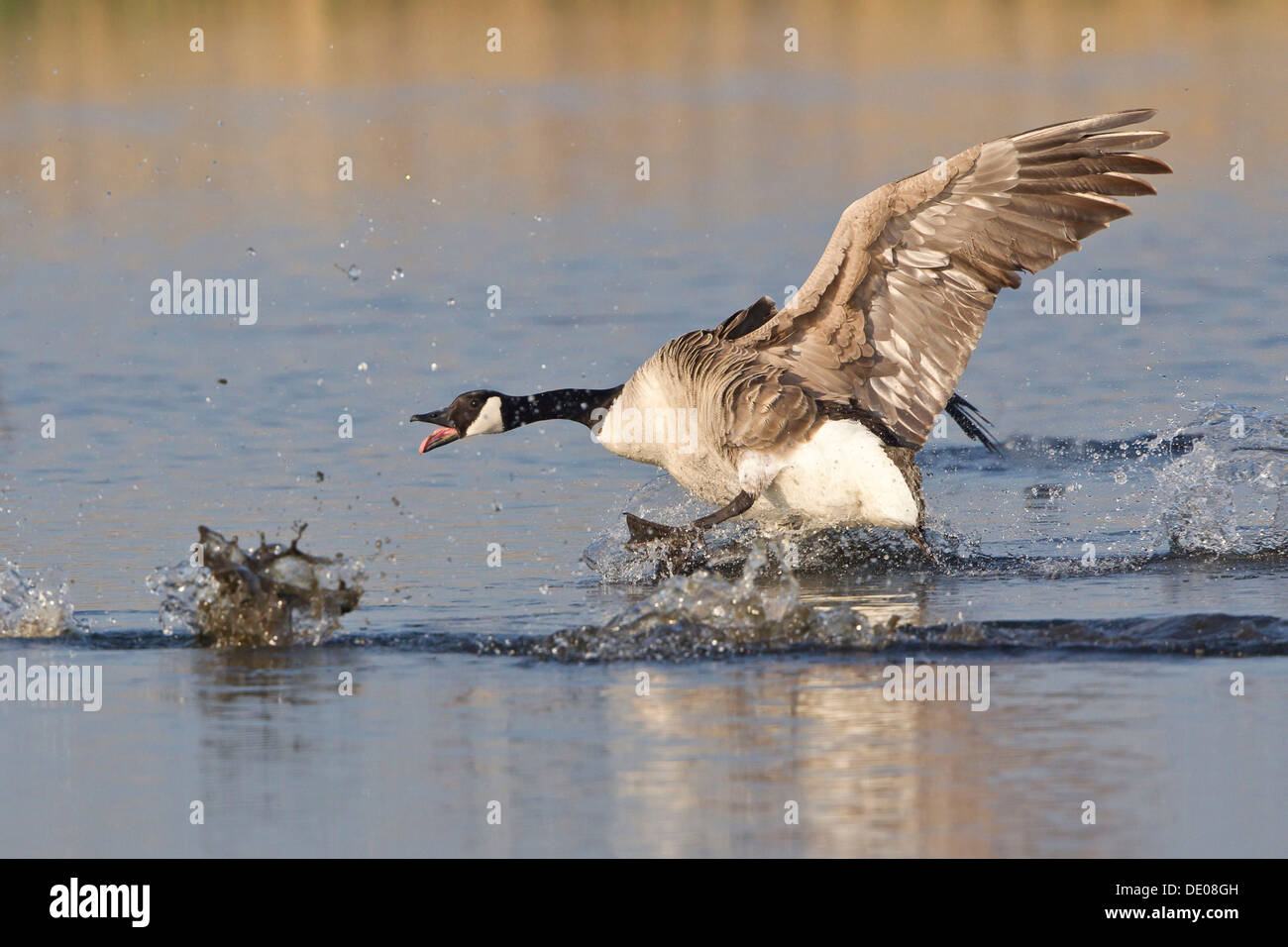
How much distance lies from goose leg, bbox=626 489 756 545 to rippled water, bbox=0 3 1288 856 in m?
0.15

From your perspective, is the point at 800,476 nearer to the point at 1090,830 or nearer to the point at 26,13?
the point at 1090,830

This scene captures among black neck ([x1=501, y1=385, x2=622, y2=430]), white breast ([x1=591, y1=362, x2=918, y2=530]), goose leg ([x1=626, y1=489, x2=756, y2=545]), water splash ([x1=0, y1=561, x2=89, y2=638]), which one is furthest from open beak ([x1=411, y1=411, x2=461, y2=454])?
A: water splash ([x1=0, y1=561, x2=89, y2=638])

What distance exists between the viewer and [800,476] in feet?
30.6

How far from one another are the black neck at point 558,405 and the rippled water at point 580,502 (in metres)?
0.55

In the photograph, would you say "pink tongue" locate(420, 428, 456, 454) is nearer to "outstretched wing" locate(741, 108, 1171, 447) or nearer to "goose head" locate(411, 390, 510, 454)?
"goose head" locate(411, 390, 510, 454)

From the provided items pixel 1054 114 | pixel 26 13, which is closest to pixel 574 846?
pixel 1054 114

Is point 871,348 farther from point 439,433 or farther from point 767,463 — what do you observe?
point 439,433

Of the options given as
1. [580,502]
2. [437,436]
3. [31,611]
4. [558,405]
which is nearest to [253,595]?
[31,611]

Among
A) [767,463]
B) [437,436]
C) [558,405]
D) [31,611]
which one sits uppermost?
[558,405]

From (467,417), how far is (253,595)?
2.61 meters

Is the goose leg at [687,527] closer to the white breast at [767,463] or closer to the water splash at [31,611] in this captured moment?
the white breast at [767,463]

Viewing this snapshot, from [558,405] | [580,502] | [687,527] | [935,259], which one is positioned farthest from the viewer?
[580,502]

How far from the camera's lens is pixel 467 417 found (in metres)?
9.99

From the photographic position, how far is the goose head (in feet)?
32.7
